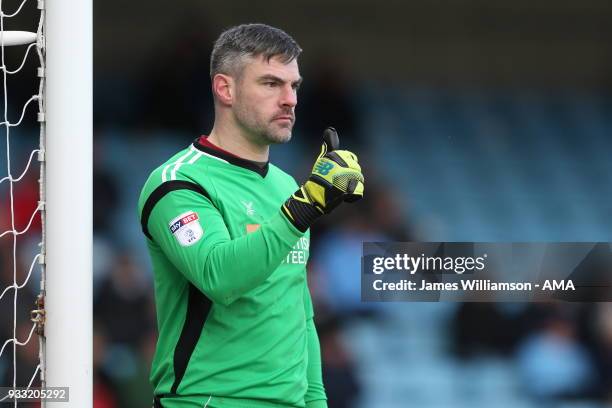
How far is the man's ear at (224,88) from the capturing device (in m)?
2.20

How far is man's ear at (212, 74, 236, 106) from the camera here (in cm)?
220

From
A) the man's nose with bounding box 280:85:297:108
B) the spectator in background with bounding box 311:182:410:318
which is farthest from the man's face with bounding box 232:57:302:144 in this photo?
the spectator in background with bounding box 311:182:410:318

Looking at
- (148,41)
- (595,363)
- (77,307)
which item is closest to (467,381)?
(595,363)

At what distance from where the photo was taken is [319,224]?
17.2ft

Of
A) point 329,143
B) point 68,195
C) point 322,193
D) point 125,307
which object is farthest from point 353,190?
point 125,307

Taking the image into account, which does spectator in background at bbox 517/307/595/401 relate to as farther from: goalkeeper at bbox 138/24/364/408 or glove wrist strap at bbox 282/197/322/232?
glove wrist strap at bbox 282/197/322/232

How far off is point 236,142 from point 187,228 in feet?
0.95

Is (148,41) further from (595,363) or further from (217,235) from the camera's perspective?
(217,235)

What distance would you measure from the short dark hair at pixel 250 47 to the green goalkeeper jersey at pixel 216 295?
171 mm

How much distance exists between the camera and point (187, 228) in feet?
6.56

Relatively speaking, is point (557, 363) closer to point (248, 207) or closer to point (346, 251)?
point (346, 251)

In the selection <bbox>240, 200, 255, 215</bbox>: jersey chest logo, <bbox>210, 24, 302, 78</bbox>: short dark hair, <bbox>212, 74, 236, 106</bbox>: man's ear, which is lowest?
<bbox>240, 200, 255, 215</bbox>: jersey chest logo

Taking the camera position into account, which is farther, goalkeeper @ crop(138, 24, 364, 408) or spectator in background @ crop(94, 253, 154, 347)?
spectator in background @ crop(94, 253, 154, 347)

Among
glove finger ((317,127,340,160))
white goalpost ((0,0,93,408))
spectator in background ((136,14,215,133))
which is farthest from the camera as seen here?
spectator in background ((136,14,215,133))
